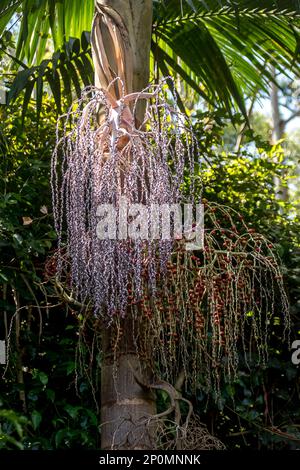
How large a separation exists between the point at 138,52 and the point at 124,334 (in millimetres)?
1142

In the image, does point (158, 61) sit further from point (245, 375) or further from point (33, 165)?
point (245, 375)

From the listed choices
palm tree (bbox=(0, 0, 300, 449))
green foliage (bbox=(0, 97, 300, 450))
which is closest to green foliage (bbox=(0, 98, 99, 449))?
green foliage (bbox=(0, 97, 300, 450))

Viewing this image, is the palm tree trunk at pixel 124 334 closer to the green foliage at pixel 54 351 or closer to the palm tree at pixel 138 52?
the palm tree at pixel 138 52

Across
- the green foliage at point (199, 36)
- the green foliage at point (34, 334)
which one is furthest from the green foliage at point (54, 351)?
the green foliage at point (199, 36)

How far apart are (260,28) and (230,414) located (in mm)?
1999

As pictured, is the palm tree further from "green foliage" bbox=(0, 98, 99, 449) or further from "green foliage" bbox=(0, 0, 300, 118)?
"green foliage" bbox=(0, 98, 99, 449)

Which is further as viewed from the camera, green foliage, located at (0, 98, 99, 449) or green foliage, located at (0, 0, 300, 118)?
green foliage, located at (0, 0, 300, 118)

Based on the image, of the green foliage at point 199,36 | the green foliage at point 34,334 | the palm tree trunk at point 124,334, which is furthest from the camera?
the green foliage at point 199,36

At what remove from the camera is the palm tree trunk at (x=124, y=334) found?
3.18m

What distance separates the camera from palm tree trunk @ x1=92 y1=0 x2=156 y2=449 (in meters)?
3.18

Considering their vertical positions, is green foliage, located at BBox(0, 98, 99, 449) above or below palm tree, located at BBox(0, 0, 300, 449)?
below

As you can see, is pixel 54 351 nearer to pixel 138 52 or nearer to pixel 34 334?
pixel 34 334

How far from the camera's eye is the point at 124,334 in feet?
10.7

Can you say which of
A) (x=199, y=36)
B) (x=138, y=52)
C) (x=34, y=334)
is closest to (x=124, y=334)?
(x=34, y=334)
